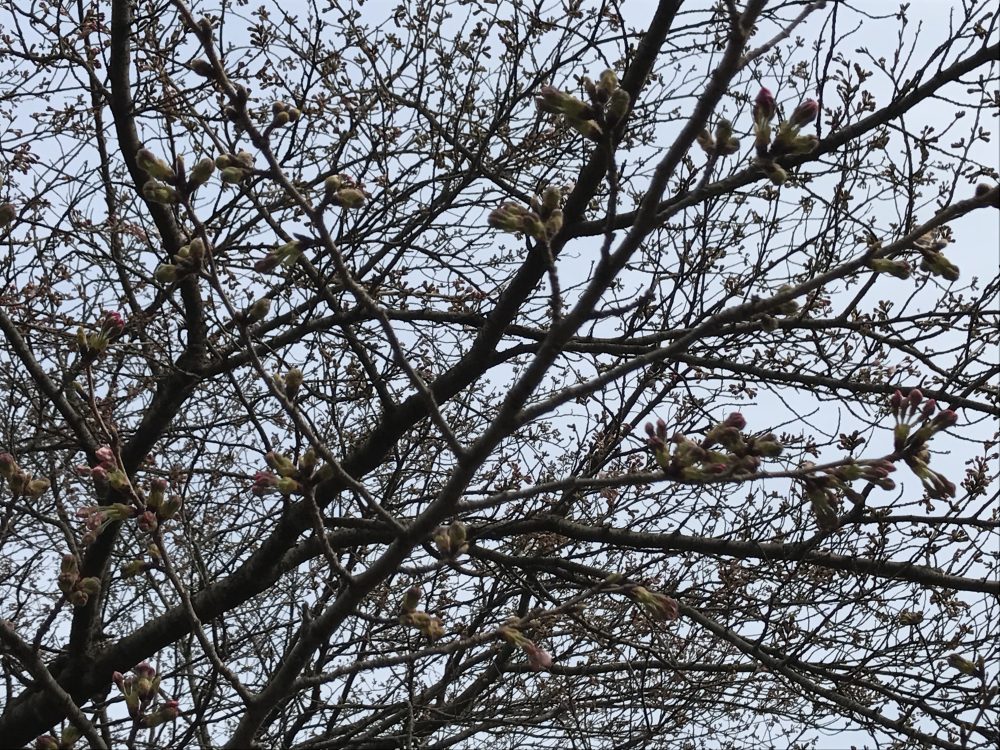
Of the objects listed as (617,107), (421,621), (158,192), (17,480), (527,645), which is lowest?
(527,645)

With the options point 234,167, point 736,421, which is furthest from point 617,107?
point 234,167

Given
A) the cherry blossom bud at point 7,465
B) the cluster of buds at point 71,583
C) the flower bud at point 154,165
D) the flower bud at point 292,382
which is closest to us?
the flower bud at point 154,165

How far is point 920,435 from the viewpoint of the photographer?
2189 mm

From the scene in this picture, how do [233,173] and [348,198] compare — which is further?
[348,198]

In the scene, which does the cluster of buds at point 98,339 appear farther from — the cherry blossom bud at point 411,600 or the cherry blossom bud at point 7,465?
the cherry blossom bud at point 411,600

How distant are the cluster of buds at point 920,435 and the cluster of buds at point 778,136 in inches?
22.7

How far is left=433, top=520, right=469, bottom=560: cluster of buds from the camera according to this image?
2305 mm

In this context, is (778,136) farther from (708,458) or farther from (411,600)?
(411,600)

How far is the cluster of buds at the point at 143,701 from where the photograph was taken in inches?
105

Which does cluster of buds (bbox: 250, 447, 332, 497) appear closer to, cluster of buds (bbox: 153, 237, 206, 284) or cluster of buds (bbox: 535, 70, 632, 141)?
cluster of buds (bbox: 153, 237, 206, 284)

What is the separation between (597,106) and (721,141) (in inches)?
10.6

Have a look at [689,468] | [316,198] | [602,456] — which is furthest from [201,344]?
[689,468]

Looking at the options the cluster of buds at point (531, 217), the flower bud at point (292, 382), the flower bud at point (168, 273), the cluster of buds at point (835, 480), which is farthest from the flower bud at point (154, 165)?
the cluster of buds at point (835, 480)

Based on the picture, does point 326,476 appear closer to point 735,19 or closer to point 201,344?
point 735,19
